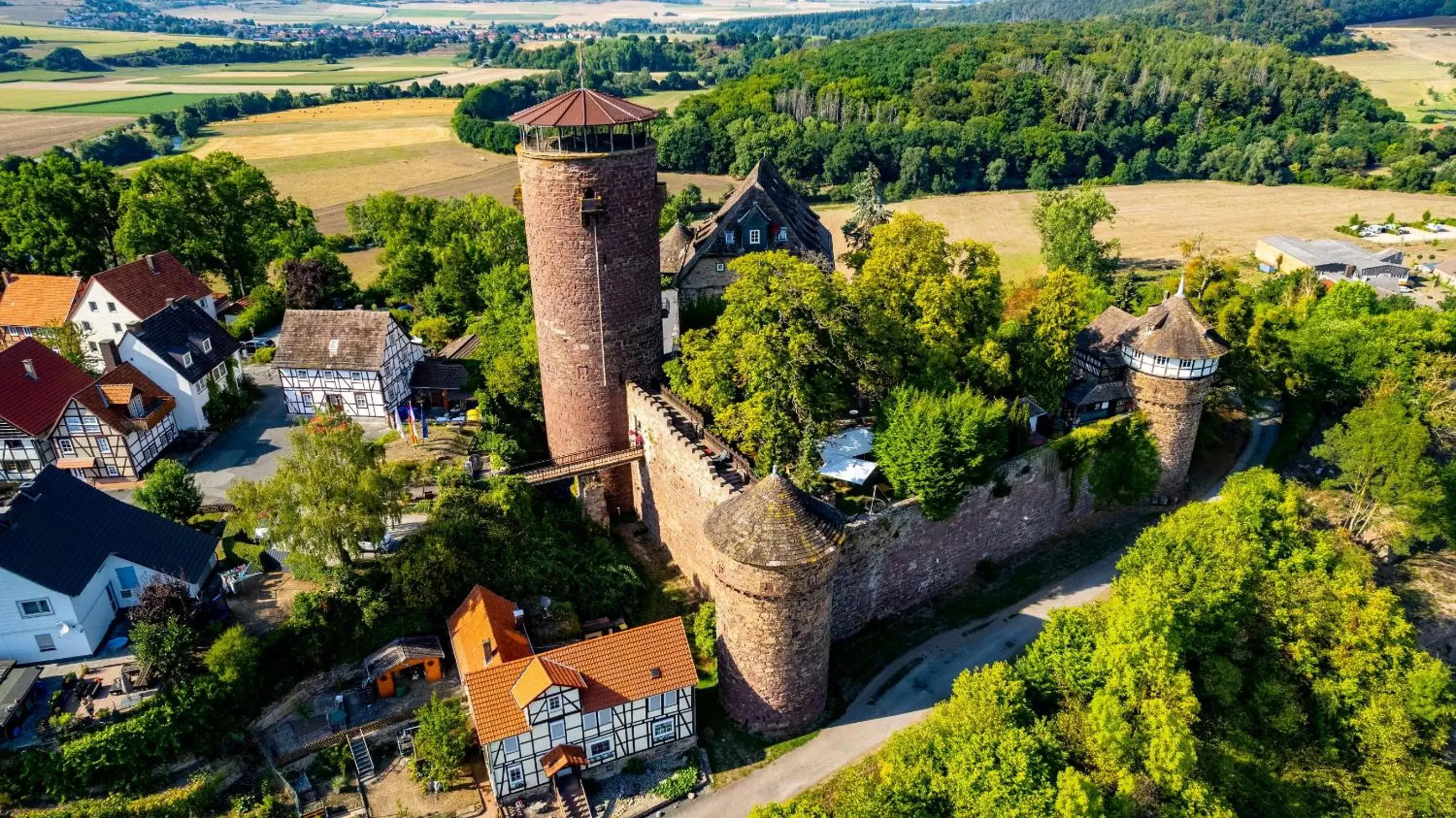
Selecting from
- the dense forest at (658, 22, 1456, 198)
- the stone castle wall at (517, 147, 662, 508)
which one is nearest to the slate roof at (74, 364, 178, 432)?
the stone castle wall at (517, 147, 662, 508)

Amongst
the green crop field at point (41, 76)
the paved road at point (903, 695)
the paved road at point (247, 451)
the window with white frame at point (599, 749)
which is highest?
the green crop field at point (41, 76)

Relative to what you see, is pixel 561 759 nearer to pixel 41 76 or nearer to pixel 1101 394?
pixel 1101 394

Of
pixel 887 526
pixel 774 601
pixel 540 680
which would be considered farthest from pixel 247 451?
pixel 887 526

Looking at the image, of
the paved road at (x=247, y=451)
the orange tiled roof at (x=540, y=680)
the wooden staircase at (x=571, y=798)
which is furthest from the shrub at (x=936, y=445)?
the paved road at (x=247, y=451)

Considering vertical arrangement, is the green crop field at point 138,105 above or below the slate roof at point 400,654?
above

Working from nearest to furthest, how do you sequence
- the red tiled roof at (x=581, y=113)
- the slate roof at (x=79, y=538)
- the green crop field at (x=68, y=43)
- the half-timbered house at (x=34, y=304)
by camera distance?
the slate roof at (x=79, y=538), the red tiled roof at (x=581, y=113), the half-timbered house at (x=34, y=304), the green crop field at (x=68, y=43)

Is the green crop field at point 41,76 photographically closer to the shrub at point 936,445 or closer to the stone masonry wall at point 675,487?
the stone masonry wall at point 675,487

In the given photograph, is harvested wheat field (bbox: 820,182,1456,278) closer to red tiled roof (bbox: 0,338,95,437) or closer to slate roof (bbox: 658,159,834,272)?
slate roof (bbox: 658,159,834,272)
